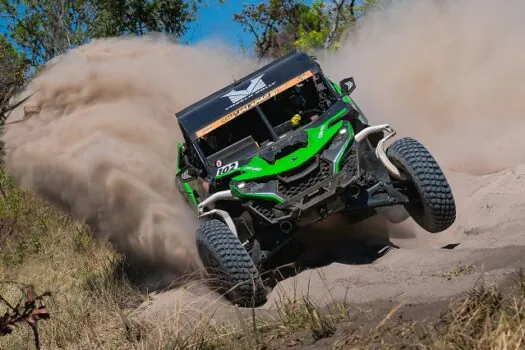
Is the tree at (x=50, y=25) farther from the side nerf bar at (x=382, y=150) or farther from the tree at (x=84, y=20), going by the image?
the side nerf bar at (x=382, y=150)

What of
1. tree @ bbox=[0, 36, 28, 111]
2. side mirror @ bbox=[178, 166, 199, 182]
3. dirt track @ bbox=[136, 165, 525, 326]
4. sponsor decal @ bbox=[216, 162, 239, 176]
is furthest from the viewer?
tree @ bbox=[0, 36, 28, 111]

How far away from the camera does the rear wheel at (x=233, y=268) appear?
7.61m

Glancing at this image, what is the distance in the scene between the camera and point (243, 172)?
27.0ft

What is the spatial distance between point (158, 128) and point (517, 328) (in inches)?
322

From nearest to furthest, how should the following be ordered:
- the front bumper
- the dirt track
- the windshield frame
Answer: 1. the dirt track
2. the front bumper
3. the windshield frame

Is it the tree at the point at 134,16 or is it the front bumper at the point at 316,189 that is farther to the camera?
the tree at the point at 134,16

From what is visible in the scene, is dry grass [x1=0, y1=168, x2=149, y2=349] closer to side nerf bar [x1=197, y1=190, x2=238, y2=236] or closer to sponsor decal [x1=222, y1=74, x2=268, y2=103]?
side nerf bar [x1=197, y1=190, x2=238, y2=236]

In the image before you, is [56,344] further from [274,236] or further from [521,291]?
[521,291]

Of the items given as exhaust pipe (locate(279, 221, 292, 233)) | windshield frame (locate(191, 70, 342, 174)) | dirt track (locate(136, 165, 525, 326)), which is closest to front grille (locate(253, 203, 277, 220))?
exhaust pipe (locate(279, 221, 292, 233))

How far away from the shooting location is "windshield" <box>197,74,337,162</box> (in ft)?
29.1

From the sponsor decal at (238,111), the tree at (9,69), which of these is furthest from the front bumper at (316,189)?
the tree at (9,69)

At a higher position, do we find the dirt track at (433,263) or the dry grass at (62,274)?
the dry grass at (62,274)

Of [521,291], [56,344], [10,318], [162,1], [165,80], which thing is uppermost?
[162,1]

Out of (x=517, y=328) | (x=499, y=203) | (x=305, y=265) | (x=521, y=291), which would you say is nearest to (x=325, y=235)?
(x=305, y=265)
